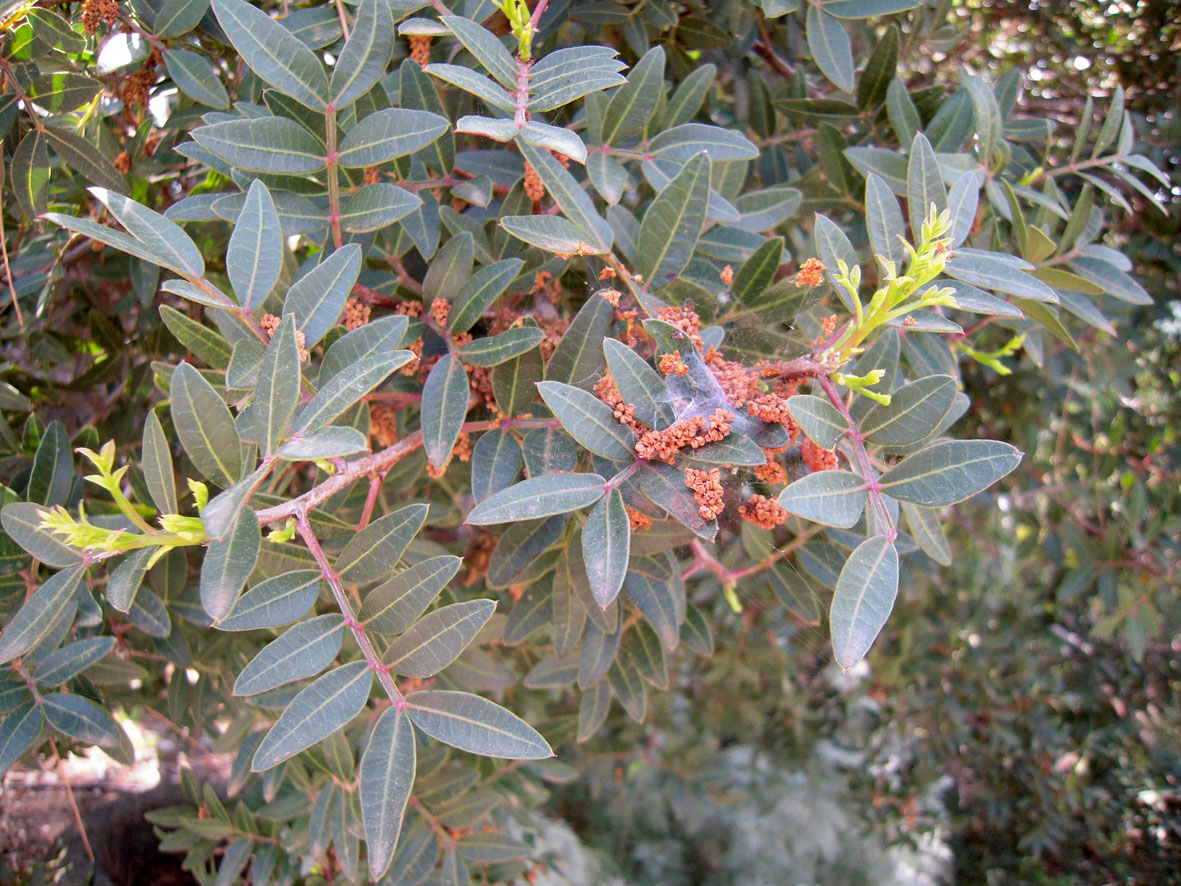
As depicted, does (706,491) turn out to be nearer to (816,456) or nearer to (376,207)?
(816,456)

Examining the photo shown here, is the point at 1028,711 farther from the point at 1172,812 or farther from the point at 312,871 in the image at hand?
the point at 312,871

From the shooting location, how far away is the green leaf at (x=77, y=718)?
1.01 meters

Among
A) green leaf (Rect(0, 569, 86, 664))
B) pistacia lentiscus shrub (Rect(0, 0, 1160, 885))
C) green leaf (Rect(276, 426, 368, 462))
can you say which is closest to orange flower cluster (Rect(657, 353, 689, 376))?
pistacia lentiscus shrub (Rect(0, 0, 1160, 885))

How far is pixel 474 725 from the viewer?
2.53 feet

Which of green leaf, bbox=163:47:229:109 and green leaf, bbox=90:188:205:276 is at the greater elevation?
green leaf, bbox=163:47:229:109

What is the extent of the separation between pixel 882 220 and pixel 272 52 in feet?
2.25

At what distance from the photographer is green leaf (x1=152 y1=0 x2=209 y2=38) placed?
3.39 ft

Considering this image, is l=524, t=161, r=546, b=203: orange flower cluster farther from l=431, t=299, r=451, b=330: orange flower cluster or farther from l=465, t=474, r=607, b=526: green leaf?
l=465, t=474, r=607, b=526: green leaf

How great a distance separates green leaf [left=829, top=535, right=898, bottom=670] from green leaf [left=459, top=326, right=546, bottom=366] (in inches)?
16.6

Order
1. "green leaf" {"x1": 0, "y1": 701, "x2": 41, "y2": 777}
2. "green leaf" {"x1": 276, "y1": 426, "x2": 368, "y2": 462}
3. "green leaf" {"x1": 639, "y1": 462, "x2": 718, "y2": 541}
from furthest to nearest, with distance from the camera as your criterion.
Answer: "green leaf" {"x1": 0, "y1": 701, "x2": 41, "y2": 777}, "green leaf" {"x1": 639, "y1": 462, "x2": 718, "y2": 541}, "green leaf" {"x1": 276, "y1": 426, "x2": 368, "y2": 462}

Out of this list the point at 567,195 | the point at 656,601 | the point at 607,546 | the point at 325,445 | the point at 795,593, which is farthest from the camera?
the point at 795,593

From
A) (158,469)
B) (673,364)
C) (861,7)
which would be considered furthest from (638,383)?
(861,7)

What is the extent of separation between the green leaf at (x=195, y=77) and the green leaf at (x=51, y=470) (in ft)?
1.62

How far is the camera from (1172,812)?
279cm
